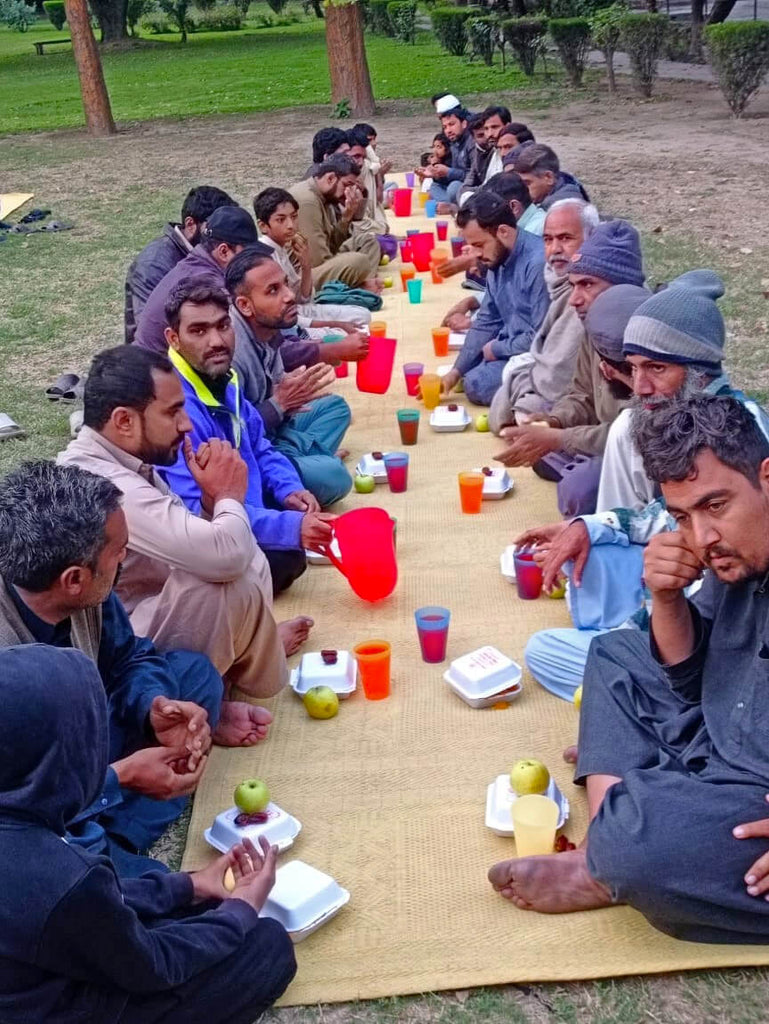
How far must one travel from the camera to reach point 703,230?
976 cm

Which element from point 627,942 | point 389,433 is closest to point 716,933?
point 627,942

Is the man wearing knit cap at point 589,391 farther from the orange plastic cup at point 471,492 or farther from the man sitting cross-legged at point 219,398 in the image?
the man sitting cross-legged at point 219,398

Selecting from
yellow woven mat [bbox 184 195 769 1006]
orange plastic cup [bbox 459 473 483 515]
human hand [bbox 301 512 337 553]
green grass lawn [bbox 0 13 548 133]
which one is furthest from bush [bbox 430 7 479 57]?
human hand [bbox 301 512 337 553]

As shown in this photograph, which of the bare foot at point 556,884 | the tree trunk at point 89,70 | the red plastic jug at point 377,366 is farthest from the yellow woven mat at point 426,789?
the tree trunk at point 89,70

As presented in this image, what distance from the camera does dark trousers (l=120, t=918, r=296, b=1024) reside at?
246cm

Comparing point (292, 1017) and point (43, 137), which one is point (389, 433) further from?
point (43, 137)

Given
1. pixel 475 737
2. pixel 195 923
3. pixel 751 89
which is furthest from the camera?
pixel 751 89

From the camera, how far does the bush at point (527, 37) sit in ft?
76.2

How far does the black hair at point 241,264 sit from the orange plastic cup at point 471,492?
4.49 ft

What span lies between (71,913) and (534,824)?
1310 millimetres

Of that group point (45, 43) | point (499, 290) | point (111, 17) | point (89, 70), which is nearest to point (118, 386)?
point (499, 290)

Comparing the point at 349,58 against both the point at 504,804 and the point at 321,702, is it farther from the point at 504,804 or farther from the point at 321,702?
the point at 504,804

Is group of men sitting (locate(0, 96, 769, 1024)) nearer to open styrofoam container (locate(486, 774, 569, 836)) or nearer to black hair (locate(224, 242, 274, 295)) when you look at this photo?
black hair (locate(224, 242, 274, 295))

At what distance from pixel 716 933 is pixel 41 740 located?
5.40 feet
